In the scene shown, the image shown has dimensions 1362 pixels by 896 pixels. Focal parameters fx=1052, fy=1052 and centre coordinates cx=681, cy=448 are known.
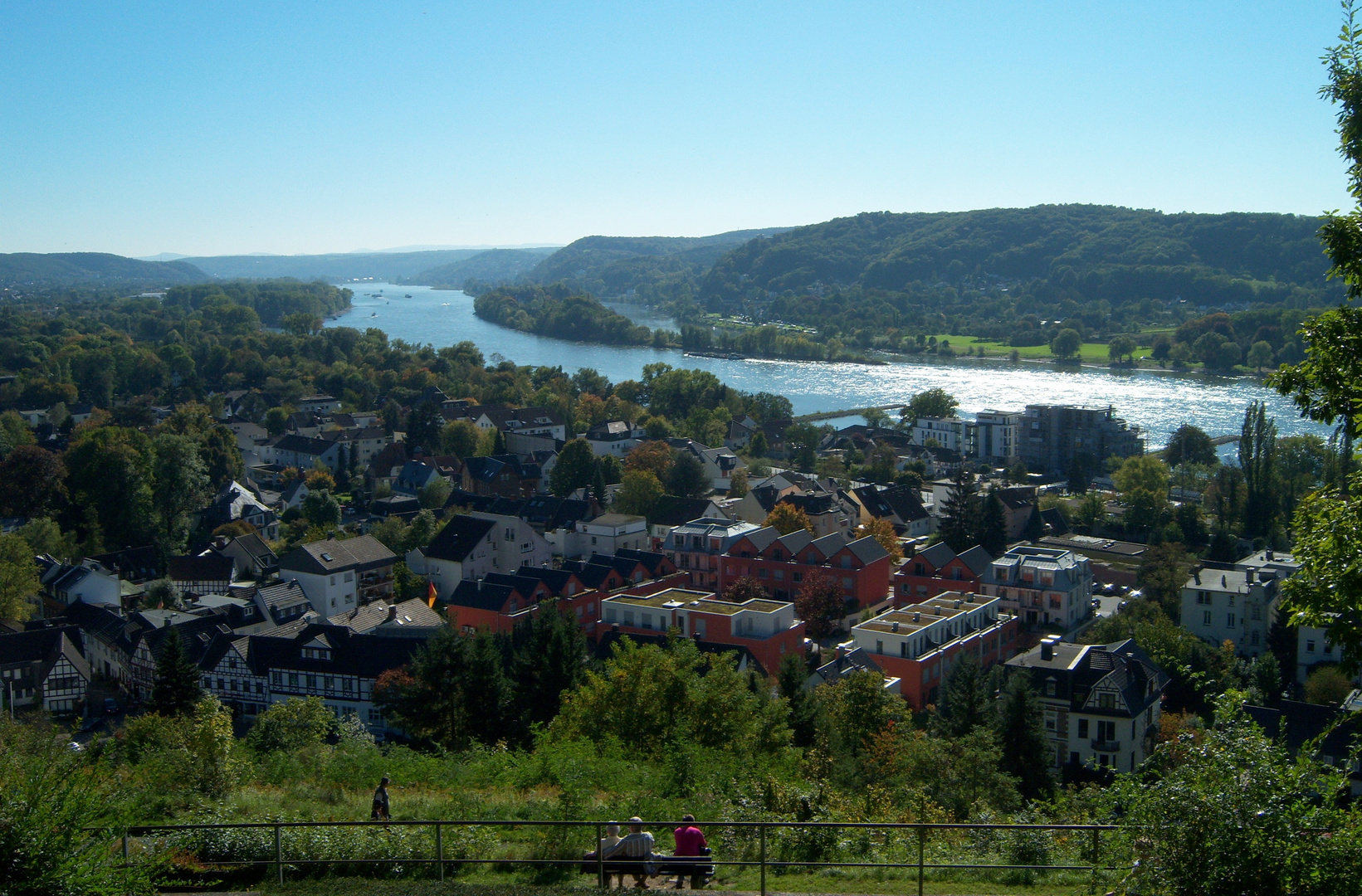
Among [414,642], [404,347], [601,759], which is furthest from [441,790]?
[404,347]

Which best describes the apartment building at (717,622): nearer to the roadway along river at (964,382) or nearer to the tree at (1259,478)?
the tree at (1259,478)

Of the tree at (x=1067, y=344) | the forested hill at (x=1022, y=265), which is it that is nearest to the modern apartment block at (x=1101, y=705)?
the tree at (x=1067, y=344)

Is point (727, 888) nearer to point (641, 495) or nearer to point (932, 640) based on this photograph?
point (932, 640)

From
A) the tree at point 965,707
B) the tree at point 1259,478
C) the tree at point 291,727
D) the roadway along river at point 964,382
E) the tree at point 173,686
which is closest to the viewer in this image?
the tree at point 291,727

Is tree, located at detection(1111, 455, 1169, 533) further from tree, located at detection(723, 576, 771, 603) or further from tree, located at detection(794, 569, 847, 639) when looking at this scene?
tree, located at detection(723, 576, 771, 603)

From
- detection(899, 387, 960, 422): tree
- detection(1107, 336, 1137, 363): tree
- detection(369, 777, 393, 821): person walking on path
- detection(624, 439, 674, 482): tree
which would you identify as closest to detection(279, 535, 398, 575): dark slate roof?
detection(624, 439, 674, 482): tree

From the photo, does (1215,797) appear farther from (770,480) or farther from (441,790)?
(770,480)
